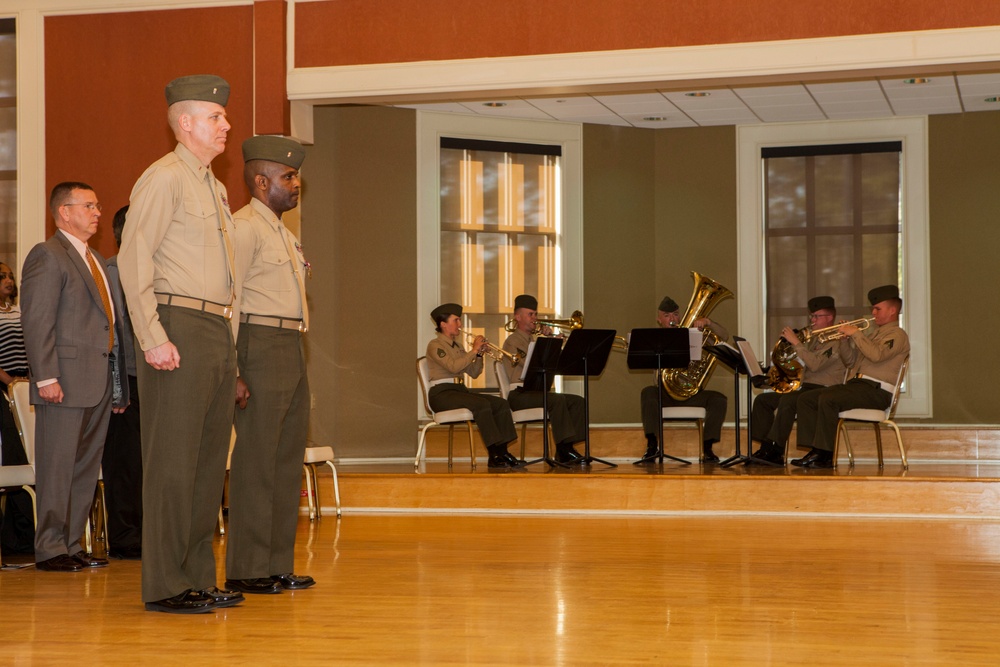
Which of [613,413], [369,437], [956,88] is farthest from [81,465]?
[956,88]

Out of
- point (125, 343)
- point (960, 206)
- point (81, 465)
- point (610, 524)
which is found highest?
point (960, 206)

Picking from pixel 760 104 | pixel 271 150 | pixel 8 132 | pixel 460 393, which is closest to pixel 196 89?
pixel 271 150

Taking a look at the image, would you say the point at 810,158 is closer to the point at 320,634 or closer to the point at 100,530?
the point at 100,530

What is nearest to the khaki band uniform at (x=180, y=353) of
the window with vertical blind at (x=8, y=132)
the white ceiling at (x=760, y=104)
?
the window with vertical blind at (x=8, y=132)

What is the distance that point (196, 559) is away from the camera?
359cm

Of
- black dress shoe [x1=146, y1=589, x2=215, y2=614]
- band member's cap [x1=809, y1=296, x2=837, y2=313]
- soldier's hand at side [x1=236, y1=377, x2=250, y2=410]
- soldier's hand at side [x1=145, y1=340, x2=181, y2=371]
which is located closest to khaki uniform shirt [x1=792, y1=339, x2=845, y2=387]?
band member's cap [x1=809, y1=296, x2=837, y2=313]

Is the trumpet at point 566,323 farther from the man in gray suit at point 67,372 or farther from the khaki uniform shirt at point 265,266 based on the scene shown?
the khaki uniform shirt at point 265,266

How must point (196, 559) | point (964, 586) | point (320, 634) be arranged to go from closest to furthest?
point (320, 634) < point (196, 559) < point (964, 586)

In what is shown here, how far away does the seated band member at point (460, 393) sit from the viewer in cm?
782

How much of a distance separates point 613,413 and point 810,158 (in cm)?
279

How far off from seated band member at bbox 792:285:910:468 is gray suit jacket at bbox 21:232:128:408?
4.76 meters

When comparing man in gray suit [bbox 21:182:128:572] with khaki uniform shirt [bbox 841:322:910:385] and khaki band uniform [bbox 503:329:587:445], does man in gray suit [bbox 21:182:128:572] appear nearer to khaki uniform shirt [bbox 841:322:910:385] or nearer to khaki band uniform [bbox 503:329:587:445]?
khaki band uniform [bbox 503:329:587:445]

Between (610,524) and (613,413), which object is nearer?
(610,524)

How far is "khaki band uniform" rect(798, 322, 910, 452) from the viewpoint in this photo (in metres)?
7.49
